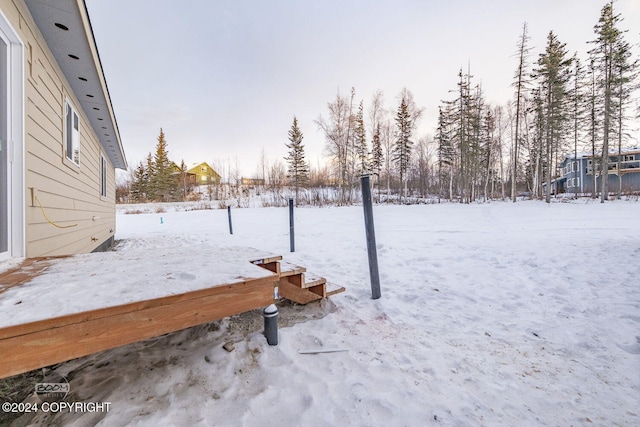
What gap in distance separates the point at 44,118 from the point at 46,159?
1.40 feet

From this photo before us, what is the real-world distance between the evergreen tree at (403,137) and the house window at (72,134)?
19.4 meters

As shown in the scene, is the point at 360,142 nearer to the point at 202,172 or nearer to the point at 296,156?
the point at 296,156

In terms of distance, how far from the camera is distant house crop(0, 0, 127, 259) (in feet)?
6.81

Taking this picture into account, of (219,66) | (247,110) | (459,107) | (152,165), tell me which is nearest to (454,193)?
(459,107)

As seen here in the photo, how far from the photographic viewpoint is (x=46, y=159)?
273cm

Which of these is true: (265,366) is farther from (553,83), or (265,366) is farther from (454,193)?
(454,193)

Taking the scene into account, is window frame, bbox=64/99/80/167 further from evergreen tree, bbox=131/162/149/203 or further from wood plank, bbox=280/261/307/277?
evergreen tree, bbox=131/162/149/203

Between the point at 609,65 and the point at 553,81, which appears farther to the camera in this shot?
the point at 553,81

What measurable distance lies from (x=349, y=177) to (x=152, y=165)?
21900 millimetres

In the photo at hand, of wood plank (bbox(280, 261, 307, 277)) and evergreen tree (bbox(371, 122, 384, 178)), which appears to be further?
evergreen tree (bbox(371, 122, 384, 178))

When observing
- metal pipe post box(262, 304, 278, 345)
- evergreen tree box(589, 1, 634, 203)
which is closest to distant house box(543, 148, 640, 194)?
evergreen tree box(589, 1, 634, 203)

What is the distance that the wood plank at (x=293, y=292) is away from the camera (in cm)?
239

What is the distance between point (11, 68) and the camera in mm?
2090

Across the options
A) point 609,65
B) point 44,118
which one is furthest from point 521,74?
point 44,118
